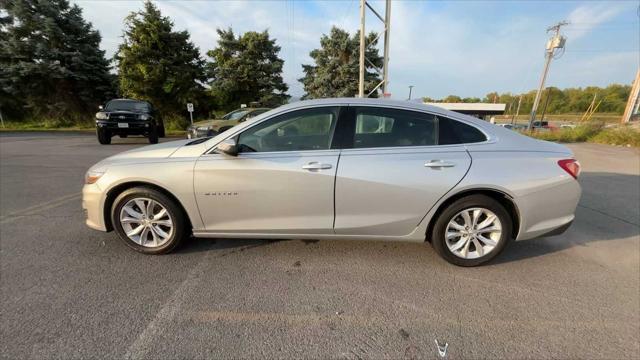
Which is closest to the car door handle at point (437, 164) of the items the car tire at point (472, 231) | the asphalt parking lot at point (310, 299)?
the car tire at point (472, 231)

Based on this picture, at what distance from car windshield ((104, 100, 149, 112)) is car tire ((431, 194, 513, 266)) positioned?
38.6 feet

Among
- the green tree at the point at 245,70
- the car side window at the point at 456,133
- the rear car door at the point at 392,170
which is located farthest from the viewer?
the green tree at the point at 245,70

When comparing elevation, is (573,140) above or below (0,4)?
below

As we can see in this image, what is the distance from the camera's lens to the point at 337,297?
88.4 inches

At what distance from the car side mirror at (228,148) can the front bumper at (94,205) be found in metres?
1.30

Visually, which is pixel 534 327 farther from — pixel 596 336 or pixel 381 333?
pixel 381 333

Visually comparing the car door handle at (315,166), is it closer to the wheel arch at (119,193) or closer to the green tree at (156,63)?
the wheel arch at (119,193)

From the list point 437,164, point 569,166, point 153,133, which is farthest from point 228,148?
point 153,133

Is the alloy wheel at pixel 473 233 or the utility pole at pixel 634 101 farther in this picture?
the utility pole at pixel 634 101

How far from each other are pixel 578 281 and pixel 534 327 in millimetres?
935

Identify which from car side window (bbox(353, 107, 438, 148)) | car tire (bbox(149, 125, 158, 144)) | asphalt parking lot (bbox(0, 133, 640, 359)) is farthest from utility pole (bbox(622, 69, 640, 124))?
car tire (bbox(149, 125, 158, 144))

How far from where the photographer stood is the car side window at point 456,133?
2.56 meters

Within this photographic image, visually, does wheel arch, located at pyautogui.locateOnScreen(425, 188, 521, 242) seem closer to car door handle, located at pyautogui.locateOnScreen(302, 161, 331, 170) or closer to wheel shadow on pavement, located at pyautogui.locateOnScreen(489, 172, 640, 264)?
wheel shadow on pavement, located at pyautogui.locateOnScreen(489, 172, 640, 264)

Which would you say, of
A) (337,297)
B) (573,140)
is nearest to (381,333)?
(337,297)
